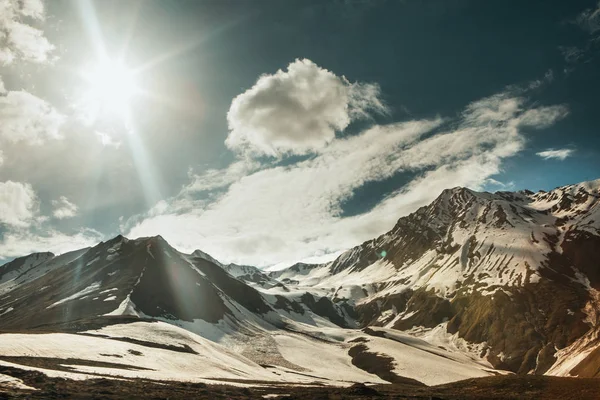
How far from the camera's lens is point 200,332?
133 metres

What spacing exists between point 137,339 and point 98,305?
178 feet

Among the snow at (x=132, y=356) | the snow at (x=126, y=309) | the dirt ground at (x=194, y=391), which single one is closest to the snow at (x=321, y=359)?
the snow at (x=132, y=356)

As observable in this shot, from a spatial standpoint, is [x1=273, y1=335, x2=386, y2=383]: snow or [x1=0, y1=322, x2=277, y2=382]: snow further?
[x1=273, y1=335, x2=386, y2=383]: snow

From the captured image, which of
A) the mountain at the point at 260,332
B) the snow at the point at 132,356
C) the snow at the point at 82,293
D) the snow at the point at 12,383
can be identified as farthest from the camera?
the snow at the point at 82,293

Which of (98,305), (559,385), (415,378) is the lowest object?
(415,378)

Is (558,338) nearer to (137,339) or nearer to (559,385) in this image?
(559,385)

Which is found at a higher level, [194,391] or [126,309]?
[126,309]

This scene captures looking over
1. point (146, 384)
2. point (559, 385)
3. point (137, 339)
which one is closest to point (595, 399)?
point (559, 385)

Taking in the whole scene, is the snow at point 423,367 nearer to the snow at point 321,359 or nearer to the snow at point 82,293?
the snow at point 321,359

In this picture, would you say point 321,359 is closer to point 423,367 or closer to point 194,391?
point 423,367

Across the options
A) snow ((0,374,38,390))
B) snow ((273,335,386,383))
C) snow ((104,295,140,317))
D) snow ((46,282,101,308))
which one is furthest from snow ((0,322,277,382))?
snow ((46,282,101,308))

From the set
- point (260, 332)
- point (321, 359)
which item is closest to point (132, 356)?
point (321, 359)

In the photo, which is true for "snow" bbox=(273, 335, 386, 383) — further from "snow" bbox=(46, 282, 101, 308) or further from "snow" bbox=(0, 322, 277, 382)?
"snow" bbox=(46, 282, 101, 308)

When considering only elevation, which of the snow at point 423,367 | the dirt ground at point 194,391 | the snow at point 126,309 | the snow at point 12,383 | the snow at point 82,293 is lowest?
the snow at point 423,367
